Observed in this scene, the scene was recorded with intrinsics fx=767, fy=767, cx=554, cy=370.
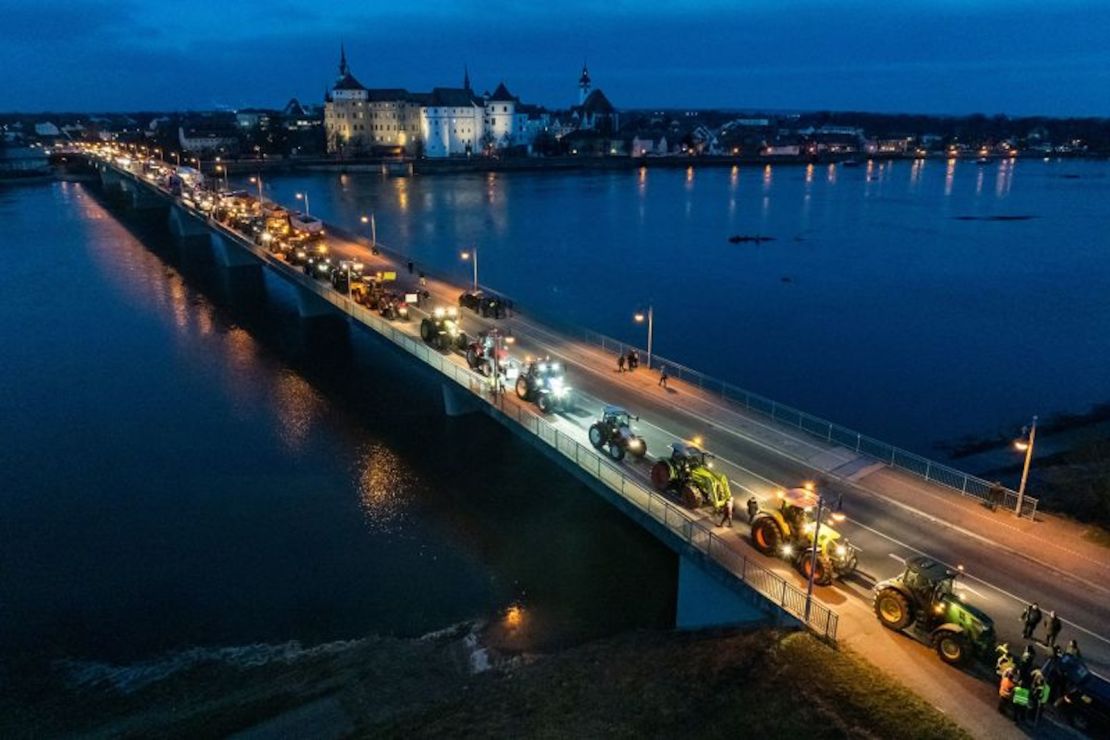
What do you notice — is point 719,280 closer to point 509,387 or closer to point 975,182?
point 509,387

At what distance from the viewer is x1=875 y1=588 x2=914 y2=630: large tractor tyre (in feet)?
55.4

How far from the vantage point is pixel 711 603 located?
2100 centimetres

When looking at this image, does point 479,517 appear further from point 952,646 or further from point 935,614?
point 952,646

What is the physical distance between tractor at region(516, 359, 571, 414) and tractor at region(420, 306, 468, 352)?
7.84 m

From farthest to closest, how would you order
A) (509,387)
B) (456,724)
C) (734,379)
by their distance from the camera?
(734,379) < (509,387) < (456,724)

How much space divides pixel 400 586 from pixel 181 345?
3617 centimetres

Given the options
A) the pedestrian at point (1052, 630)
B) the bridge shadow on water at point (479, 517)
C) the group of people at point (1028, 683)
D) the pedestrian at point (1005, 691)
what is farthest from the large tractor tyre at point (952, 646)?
the bridge shadow on water at point (479, 517)

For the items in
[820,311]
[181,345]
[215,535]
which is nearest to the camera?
[215,535]

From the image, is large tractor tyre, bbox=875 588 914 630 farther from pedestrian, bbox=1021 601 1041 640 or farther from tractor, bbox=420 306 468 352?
tractor, bbox=420 306 468 352

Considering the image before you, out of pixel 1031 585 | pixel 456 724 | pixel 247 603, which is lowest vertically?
pixel 247 603

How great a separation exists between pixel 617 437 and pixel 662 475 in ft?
9.23

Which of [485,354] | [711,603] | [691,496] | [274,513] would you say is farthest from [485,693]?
[485,354]

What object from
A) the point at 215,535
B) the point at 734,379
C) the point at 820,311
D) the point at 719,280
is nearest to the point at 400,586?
the point at 215,535

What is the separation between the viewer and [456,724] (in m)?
17.2
